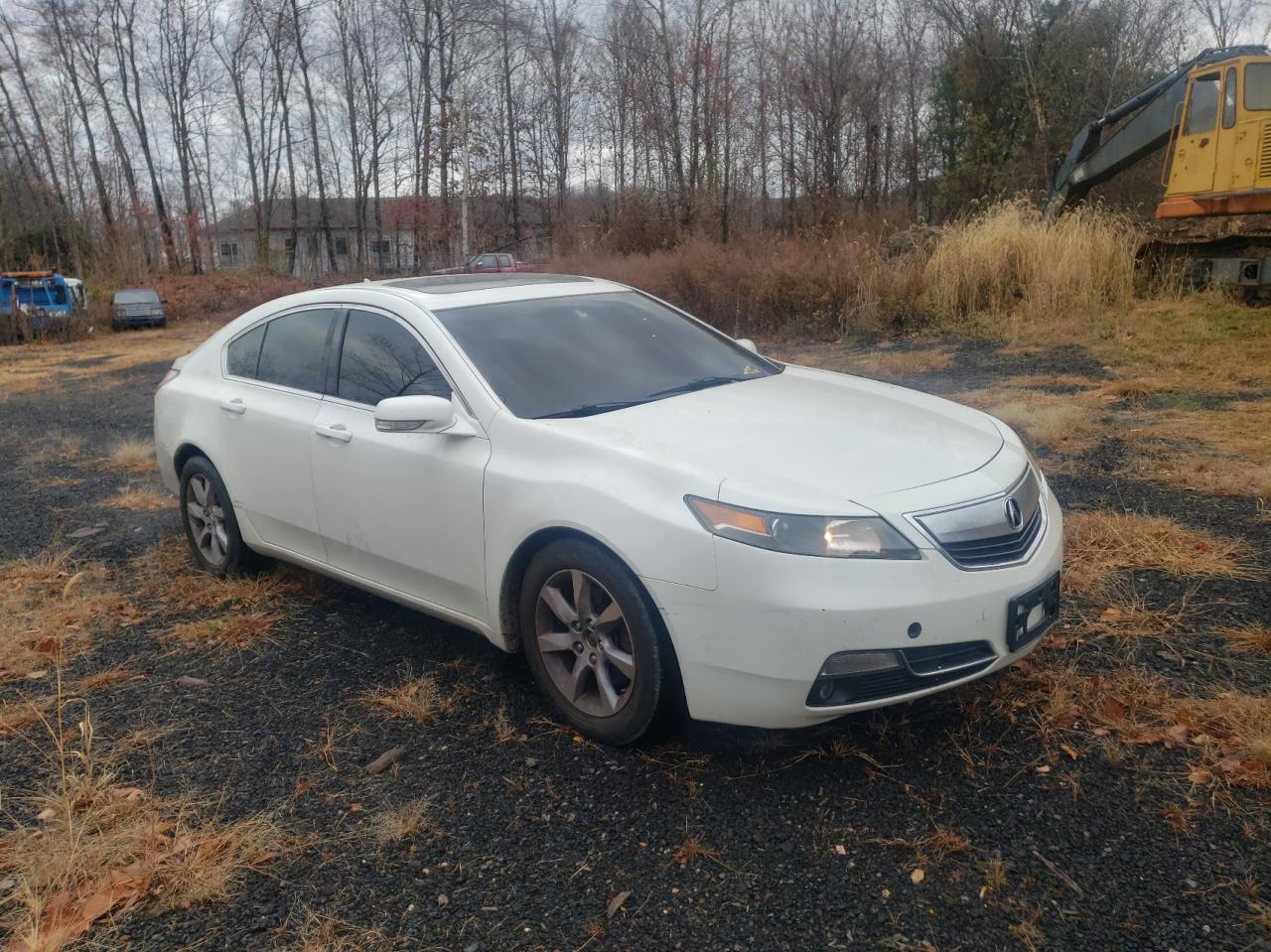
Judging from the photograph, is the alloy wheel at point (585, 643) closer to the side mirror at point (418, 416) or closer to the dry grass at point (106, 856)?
the side mirror at point (418, 416)

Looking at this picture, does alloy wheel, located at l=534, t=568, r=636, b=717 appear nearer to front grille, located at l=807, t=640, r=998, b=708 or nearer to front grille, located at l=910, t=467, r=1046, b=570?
front grille, located at l=807, t=640, r=998, b=708

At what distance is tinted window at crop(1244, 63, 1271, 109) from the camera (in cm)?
1252

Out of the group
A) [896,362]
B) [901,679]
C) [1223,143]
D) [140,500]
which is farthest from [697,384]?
[1223,143]

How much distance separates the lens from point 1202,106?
13195 mm

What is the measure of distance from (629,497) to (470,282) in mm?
2030

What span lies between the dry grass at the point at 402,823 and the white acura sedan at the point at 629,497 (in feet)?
1.98

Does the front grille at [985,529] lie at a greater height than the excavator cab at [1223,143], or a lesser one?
lesser

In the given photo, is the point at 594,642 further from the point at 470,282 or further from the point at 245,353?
the point at 245,353

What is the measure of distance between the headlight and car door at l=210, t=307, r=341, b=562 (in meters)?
2.25

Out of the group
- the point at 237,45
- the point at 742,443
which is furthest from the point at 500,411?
the point at 237,45

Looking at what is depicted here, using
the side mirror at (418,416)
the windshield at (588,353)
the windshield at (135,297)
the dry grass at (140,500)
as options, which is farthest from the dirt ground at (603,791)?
the windshield at (135,297)

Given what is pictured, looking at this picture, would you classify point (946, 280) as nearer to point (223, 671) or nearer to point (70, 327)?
point (223, 671)

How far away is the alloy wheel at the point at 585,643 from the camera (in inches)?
127

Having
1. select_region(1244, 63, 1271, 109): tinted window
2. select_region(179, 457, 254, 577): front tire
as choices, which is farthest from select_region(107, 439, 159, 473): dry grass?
select_region(1244, 63, 1271, 109): tinted window
